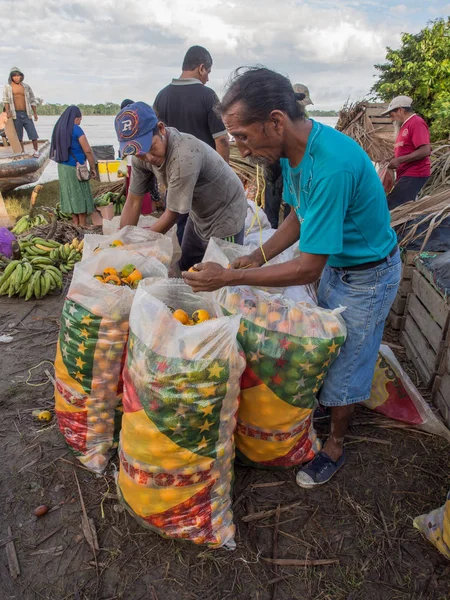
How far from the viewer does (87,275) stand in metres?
2.11

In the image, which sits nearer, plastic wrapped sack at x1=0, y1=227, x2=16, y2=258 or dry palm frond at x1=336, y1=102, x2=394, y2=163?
plastic wrapped sack at x1=0, y1=227, x2=16, y2=258

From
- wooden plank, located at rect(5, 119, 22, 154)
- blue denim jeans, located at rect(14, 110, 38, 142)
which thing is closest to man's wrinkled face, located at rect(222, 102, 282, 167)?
wooden plank, located at rect(5, 119, 22, 154)

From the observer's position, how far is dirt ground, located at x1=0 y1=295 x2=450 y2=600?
5.59ft

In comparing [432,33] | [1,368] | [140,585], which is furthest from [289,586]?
[432,33]

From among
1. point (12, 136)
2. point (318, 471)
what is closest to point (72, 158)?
point (12, 136)

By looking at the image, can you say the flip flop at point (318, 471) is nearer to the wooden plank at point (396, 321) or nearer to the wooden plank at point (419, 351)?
the wooden plank at point (419, 351)

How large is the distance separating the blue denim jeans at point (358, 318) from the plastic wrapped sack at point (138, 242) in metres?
1.13

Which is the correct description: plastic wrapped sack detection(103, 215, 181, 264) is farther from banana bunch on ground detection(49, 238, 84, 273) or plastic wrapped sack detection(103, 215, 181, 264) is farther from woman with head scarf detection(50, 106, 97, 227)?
woman with head scarf detection(50, 106, 97, 227)

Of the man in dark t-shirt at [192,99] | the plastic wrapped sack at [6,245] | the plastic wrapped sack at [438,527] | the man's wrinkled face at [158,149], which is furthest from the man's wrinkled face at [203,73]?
the plastic wrapped sack at [438,527]

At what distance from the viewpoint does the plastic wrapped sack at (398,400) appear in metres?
2.49

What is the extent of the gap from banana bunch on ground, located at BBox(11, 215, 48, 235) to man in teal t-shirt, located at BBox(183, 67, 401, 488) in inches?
222

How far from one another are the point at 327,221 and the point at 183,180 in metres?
1.16

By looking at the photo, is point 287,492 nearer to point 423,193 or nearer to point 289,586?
point 289,586

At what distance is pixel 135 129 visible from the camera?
2.24 metres
